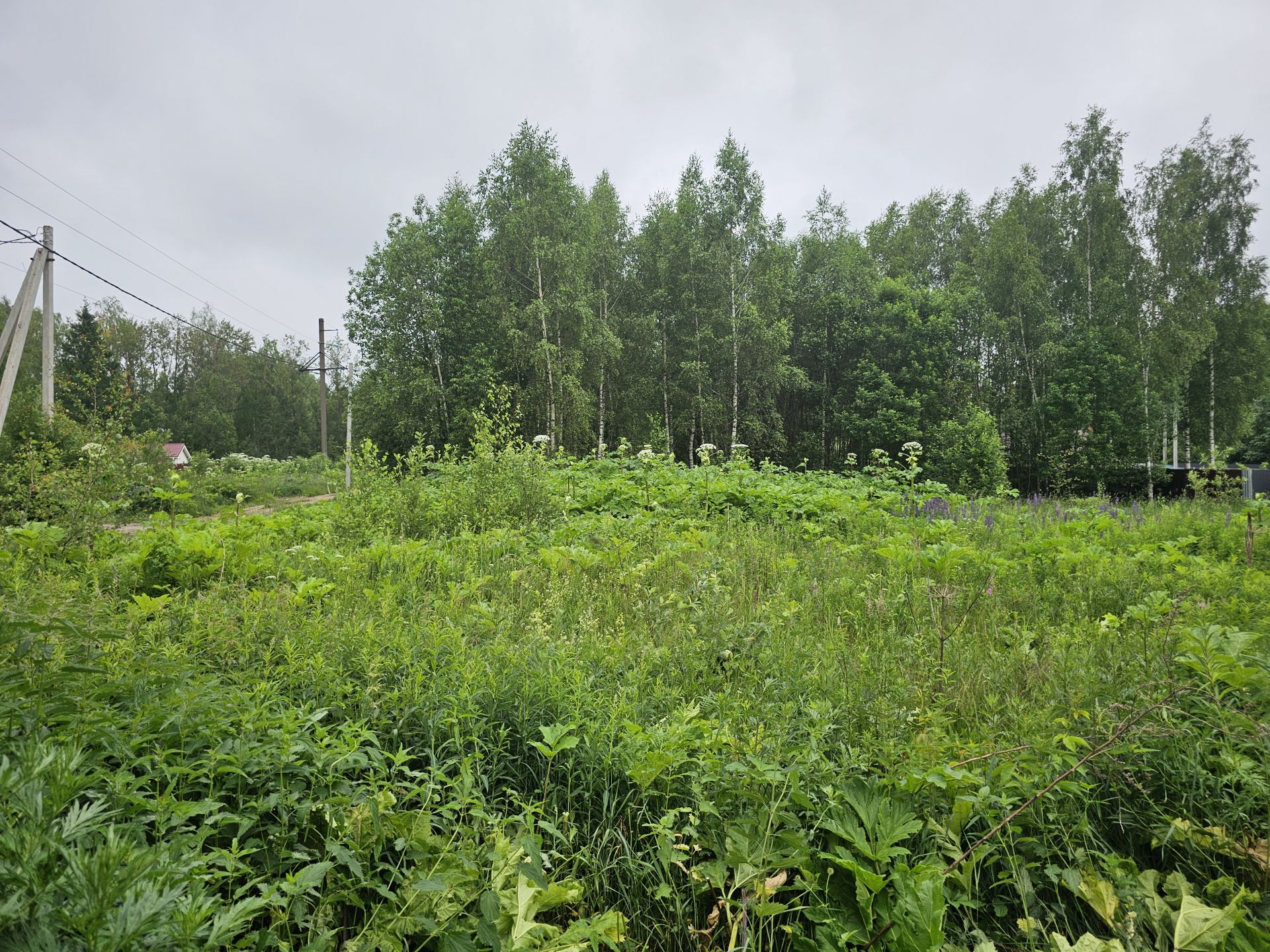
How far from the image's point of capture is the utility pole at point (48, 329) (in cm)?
1195

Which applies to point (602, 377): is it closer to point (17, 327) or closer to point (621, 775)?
point (17, 327)

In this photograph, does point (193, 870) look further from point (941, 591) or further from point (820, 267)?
point (820, 267)

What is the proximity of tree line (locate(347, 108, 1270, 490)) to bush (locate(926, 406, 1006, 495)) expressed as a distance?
0.50 ft

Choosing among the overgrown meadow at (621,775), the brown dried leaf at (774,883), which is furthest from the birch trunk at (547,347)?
the brown dried leaf at (774,883)

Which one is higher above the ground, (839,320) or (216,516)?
(839,320)

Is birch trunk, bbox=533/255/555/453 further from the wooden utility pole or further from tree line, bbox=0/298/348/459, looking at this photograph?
tree line, bbox=0/298/348/459

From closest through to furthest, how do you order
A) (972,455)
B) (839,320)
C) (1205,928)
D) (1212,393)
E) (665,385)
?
(1205,928) < (972,455) < (1212,393) < (665,385) < (839,320)

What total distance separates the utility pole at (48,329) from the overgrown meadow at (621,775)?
489 inches

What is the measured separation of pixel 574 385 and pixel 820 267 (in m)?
14.3

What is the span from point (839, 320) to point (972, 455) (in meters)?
9.67

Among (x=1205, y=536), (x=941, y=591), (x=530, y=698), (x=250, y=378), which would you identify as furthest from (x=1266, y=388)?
(x=250, y=378)

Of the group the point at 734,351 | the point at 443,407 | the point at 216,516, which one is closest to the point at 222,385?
the point at 443,407

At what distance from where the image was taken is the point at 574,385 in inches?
776

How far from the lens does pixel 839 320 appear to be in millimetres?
26703
